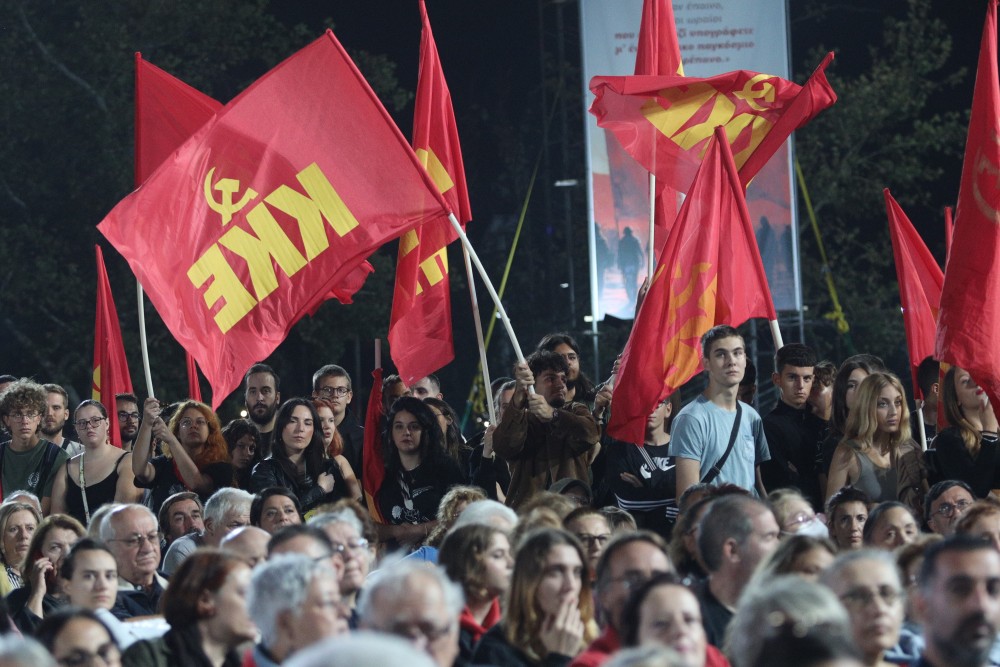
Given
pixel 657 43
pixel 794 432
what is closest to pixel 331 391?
pixel 794 432

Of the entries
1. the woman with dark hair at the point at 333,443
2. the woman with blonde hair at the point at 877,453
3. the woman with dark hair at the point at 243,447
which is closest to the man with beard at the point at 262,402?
the woman with dark hair at the point at 243,447

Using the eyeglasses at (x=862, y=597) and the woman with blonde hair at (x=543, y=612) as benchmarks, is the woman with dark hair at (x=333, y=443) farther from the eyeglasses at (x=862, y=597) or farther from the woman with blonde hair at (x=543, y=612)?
the eyeglasses at (x=862, y=597)

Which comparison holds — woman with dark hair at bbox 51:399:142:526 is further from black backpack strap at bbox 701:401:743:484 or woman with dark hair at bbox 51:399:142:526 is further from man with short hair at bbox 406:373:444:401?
black backpack strap at bbox 701:401:743:484

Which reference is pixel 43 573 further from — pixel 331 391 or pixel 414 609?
pixel 414 609

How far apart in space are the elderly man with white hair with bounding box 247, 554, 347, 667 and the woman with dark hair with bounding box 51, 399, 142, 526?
4.79 meters

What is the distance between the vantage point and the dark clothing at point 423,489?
8570mm

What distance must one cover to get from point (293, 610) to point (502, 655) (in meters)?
0.89

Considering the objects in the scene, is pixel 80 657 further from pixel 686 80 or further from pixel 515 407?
pixel 686 80

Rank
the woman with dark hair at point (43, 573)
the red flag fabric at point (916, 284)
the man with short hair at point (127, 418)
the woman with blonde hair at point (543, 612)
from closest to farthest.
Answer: the woman with blonde hair at point (543, 612) → the woman with dark hair at point (43, 573) → the red flag fabric at point (916, 284) → the man with short hair at point (127, 418)

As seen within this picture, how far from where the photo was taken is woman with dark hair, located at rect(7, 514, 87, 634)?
265 inches

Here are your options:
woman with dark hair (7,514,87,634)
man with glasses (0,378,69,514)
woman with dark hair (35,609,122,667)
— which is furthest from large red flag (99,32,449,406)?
woman with dark hair (35,609,122,667)

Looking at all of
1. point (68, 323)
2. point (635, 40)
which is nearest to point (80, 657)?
point (635, 40)

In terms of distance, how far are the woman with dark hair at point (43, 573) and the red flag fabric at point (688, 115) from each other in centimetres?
390

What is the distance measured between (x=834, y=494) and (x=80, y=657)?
12.6ft
